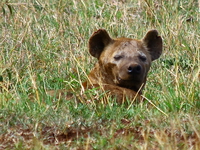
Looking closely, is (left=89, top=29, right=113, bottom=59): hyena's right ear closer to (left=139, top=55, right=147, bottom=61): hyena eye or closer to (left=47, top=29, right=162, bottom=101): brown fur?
(left=47, top=29, right=162, bottom=101): brown fur

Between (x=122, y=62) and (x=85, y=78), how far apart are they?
994mm

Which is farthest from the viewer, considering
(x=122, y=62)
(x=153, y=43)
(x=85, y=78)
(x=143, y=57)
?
(x=85, y=78)

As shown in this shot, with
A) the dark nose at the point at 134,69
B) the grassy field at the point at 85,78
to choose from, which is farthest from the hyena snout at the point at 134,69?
the grassy field at the point at 85,78

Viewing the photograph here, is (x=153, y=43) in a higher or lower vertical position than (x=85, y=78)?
higher

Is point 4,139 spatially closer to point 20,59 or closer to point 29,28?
point 20,59

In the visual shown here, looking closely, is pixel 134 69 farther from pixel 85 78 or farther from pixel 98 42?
pixel 85 78

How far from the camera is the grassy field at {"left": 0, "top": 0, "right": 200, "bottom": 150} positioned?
4.44 meters

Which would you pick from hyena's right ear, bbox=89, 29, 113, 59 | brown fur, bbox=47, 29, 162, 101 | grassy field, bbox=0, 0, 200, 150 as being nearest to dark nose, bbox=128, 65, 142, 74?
brown fur, bbox=47, 29, 162, 101

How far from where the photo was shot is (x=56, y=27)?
916 cm

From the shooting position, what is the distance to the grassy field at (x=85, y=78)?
14.6 feet

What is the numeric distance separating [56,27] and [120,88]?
124 inches

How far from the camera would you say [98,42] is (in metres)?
6.80

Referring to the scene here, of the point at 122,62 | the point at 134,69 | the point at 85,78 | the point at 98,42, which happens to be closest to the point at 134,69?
the point at 134,69

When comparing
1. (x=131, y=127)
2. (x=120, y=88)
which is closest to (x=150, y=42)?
(x=120, y=88)
